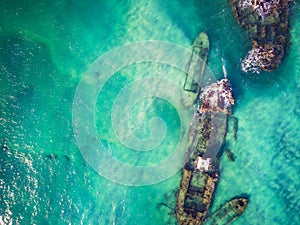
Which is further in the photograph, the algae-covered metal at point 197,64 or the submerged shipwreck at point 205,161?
the algae-covered metal at point 197,64

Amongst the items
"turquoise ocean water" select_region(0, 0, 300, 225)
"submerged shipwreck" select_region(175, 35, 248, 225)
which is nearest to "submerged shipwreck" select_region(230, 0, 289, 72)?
"turquoise ocean water" select_region(0, 0, 300, 225)

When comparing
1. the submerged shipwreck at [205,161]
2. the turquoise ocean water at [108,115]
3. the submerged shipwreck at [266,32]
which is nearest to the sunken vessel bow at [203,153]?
the submerged shipwreck at [205,161]

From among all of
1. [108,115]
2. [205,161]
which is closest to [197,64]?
[205,161]

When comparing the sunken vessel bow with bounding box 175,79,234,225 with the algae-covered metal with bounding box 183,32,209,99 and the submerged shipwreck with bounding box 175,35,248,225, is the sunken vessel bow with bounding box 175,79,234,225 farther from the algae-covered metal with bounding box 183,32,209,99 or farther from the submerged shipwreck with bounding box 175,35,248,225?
the algae-covered metal with bounding box 183,32,209,99

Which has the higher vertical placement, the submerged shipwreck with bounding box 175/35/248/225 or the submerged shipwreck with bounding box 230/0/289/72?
the submerged shipwreck with bounding box 230/0/289/72

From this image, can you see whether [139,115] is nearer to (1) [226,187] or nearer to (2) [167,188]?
(2) [167,188]

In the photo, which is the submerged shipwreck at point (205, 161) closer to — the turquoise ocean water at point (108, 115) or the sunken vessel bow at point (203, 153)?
the sunken vessel bow at point (203, 153)
